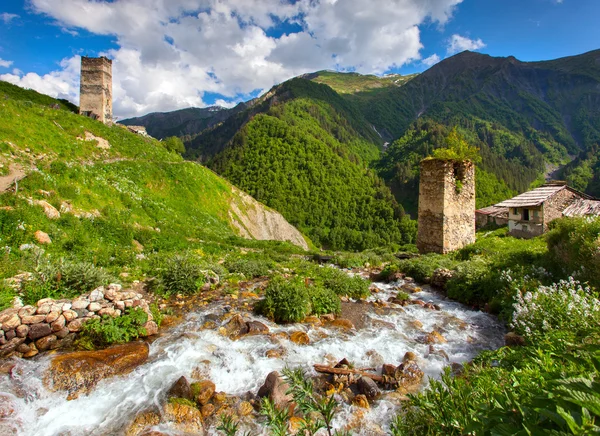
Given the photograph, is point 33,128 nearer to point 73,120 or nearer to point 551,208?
point 73,120

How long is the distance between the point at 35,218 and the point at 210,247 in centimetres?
776

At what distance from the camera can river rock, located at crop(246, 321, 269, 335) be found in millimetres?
8130

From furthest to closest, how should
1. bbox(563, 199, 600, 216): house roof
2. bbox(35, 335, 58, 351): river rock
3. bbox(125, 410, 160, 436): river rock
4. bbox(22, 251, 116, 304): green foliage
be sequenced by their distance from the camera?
bbox(563, 199, 600, 216): house roof → bbox(22, 251, 116, 304): green foliage → bbox(35, 335, 58, 351): river rock → bbox(125, 410, 160, 436): river rock

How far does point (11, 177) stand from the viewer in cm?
1445

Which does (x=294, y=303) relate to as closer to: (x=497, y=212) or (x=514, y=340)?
(x=514, y=340)

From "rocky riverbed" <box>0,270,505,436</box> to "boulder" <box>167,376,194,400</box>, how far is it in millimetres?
38

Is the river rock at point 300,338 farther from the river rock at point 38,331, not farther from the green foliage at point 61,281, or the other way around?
the green foliage at point 61,281

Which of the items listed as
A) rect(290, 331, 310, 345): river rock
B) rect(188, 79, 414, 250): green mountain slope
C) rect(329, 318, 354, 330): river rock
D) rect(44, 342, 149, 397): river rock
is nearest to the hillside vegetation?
rect(44, 342, 149, 397): river rock

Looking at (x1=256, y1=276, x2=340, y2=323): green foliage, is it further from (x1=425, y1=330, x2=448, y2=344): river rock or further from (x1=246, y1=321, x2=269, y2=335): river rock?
(x1=425, y1=330, x2=448, y2=344): river rock

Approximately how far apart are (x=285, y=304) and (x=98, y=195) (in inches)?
566

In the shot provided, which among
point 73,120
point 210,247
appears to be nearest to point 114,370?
point 210,247

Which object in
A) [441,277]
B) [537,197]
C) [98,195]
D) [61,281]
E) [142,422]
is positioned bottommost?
[142,422]

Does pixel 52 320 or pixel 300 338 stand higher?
pixel 52 320

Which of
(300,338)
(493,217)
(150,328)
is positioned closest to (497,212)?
(493,217)
